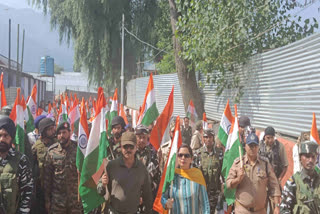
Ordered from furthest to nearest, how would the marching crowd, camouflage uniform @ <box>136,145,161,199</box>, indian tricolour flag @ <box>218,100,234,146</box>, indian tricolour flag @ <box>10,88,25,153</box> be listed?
1. indian tricolour flag @ <box>218,100,234,146</box>
2. indian tricolour flag @ <box>10,88,25,153</box>
3. camouflage uniform @ <box>136,145,161,199</box>
4. the marching crowd

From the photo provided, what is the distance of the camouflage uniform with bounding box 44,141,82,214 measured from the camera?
188 inches

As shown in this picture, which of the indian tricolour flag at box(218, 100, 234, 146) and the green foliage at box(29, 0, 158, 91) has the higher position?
the green foliage at box(29, 0, 158, 91)

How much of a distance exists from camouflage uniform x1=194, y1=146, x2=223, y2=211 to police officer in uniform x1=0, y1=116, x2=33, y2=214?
107 inches

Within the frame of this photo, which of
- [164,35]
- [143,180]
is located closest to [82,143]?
[143,180]

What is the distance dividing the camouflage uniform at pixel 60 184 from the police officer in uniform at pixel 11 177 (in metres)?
1.26

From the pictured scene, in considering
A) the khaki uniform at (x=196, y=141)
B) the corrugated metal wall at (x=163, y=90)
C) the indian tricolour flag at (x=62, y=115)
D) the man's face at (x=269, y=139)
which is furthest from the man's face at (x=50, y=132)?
the corrugated metal wall at (x=163, y=90)

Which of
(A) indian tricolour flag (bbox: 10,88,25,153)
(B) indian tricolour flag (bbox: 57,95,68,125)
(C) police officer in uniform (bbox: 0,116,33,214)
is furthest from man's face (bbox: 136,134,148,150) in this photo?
(B) indian tricolour flag (bbox: 57,95,68,125)

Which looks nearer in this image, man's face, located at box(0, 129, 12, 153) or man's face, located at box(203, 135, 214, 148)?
man's face, located at box(0, 129, 12, 153)

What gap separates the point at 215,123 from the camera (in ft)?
42.5

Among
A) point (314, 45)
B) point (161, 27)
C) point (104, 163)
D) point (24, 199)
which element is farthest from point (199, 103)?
point (161, 27)

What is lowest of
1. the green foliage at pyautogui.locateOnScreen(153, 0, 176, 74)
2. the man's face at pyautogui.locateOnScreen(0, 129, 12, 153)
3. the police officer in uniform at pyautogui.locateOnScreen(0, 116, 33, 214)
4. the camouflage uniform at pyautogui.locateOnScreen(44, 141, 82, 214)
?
the camouflage uniform at pyautogui.locateOnScreen(44, 141, 82, 214)

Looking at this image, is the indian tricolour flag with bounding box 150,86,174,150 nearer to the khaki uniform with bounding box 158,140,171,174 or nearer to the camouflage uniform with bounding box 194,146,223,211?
the khaki uniform with bounding box 158,140,171,174

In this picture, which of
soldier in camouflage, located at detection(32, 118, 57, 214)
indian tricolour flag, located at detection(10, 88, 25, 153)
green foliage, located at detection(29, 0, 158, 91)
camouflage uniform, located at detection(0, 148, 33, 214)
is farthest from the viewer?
green foliage, located at detection(29, 0, 158, 91)

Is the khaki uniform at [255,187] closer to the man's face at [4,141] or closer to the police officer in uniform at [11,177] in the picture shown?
the police officer in uniform at [11,177]
